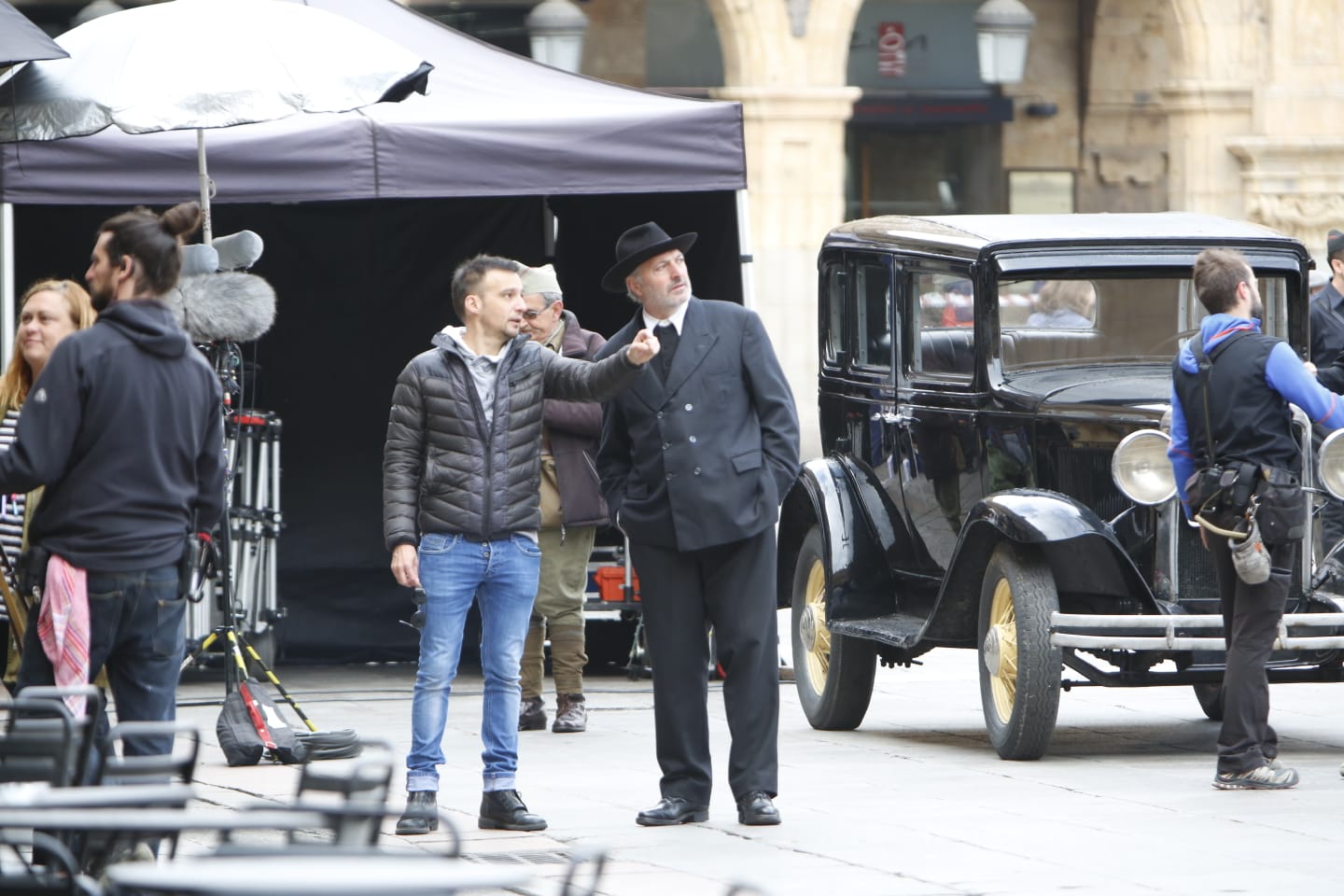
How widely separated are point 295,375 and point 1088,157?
14259 millimetres

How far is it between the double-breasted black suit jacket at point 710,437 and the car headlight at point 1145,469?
153 cm

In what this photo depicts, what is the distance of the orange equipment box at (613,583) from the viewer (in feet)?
35.9

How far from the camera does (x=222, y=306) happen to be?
8531mm

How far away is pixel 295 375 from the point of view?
455 inches

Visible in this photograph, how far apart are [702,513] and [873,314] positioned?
2.89 m

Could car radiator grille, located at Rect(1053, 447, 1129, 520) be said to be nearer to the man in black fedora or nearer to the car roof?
the car roof

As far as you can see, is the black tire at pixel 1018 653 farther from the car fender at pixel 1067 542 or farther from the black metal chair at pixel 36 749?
the black metal chair at pixel 36 749

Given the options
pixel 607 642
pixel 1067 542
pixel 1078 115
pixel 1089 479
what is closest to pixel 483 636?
pixel 1067 542

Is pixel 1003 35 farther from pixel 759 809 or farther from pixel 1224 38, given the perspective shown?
pixel 759 809

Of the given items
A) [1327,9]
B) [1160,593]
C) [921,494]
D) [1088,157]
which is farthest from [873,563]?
[1088,157]

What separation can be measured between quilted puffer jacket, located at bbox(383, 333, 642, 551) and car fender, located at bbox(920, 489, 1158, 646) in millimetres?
1766

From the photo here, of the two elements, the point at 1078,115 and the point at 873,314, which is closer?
the point at 873,314

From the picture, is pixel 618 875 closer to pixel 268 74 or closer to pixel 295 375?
pixel 268 74

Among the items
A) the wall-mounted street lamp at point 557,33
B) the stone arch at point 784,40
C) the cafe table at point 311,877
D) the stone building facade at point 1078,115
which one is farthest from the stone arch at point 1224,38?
the cafe table at point 311,877
